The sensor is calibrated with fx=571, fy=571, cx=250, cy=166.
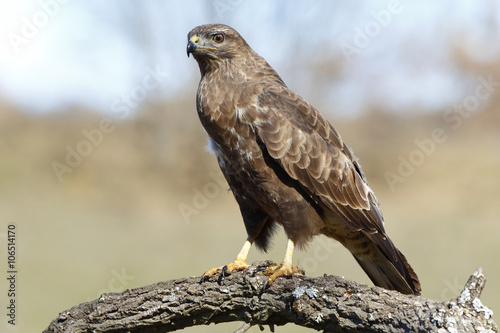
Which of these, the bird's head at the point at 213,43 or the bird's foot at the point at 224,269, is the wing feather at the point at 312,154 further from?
the bird's foot at the point at 224,269

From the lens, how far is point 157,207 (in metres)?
13.2

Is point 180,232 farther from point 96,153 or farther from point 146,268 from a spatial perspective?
point 96,153

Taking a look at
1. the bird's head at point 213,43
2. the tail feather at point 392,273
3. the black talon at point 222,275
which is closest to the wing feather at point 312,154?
the tail feather at point 392,273

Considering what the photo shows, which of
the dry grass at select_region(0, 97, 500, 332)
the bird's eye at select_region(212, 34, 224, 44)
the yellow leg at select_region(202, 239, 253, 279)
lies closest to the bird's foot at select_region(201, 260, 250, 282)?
the yellow leg at select_region(202, 239, 253, 279)

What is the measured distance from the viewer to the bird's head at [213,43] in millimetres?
4707

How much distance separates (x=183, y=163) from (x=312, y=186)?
9.42m

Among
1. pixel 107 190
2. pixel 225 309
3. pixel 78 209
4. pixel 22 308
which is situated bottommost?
pixel 225 309

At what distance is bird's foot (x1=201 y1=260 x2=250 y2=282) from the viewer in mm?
3980

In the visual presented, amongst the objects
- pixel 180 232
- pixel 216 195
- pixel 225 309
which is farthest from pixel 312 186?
pixel 216 195

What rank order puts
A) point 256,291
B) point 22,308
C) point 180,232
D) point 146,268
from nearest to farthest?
point 256,291 → point 22,308 → point 146,268 → point 180,232

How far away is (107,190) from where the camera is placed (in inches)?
548

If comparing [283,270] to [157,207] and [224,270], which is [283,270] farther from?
[157,207]

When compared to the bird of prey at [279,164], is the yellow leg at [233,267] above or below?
below

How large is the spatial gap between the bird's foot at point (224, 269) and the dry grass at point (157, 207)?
4.75 m
